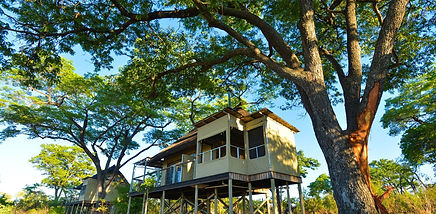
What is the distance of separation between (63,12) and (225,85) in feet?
22.6

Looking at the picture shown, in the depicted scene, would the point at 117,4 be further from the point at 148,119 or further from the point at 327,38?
the point at 148,119

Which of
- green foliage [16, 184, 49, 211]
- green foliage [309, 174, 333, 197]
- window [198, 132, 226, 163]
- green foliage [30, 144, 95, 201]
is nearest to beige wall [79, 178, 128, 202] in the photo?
green foliage [30, 144, 95, 201]

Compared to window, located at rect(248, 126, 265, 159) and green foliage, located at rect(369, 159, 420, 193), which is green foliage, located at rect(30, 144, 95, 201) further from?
green foliage, located at rect(369, 159, 420, 193)

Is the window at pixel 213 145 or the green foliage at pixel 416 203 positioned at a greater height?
the window at pixel 213 145

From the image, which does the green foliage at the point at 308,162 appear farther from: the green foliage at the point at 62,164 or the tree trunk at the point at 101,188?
the green foliage at the point at 62,164

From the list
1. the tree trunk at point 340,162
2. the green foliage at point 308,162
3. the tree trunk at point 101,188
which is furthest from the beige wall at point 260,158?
the tree trunk at point 101,188

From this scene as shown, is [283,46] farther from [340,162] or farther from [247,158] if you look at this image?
[247,158]

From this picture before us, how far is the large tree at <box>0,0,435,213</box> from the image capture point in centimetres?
444

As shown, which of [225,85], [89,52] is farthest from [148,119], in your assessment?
[89,52]

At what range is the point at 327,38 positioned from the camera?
9859 millimetres

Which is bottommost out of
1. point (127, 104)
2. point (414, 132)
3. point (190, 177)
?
point (190, 177)

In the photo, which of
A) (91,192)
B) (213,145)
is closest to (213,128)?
(213,145)

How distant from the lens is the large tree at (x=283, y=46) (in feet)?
14.6

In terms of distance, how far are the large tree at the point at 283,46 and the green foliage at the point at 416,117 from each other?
7.34 metres
